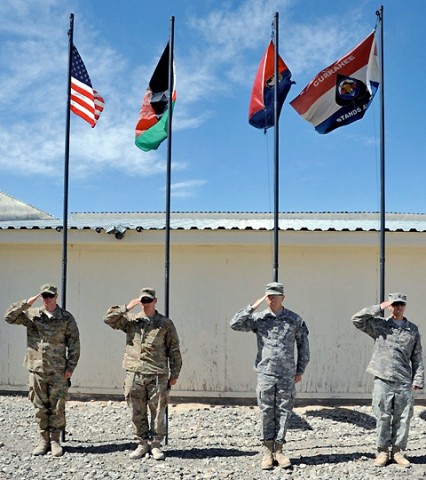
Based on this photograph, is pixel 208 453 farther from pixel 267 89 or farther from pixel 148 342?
pixel 267 89

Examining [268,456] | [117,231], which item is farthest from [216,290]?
[268,456]

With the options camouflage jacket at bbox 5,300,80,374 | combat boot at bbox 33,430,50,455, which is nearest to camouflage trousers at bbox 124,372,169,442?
camouflage jacket at bbox 5,300,80,374

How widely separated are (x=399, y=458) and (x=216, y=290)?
138 inches

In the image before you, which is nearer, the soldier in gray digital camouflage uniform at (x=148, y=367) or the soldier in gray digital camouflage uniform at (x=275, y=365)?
the soldier in gray digital camouflage uniform at (x=275, y=365)

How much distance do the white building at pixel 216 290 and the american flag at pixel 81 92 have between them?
179 cm

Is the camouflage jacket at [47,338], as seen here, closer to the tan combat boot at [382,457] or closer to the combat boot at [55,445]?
the combat boot at [55,445]

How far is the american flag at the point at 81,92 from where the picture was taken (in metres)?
6.36

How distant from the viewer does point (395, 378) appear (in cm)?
509

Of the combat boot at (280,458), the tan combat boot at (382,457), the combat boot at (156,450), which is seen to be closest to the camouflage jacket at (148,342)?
the combat boot at (156,450)

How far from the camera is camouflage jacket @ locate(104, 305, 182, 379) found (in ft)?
17.5

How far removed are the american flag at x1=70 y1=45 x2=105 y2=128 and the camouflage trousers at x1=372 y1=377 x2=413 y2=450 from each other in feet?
14.9

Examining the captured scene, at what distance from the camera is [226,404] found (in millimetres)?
7562

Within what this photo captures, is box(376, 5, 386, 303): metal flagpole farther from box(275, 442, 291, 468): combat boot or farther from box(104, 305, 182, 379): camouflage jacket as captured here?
box(104, 305, 182, 379): camouflage jacket

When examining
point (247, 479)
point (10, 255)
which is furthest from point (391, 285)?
point (10, 255)
